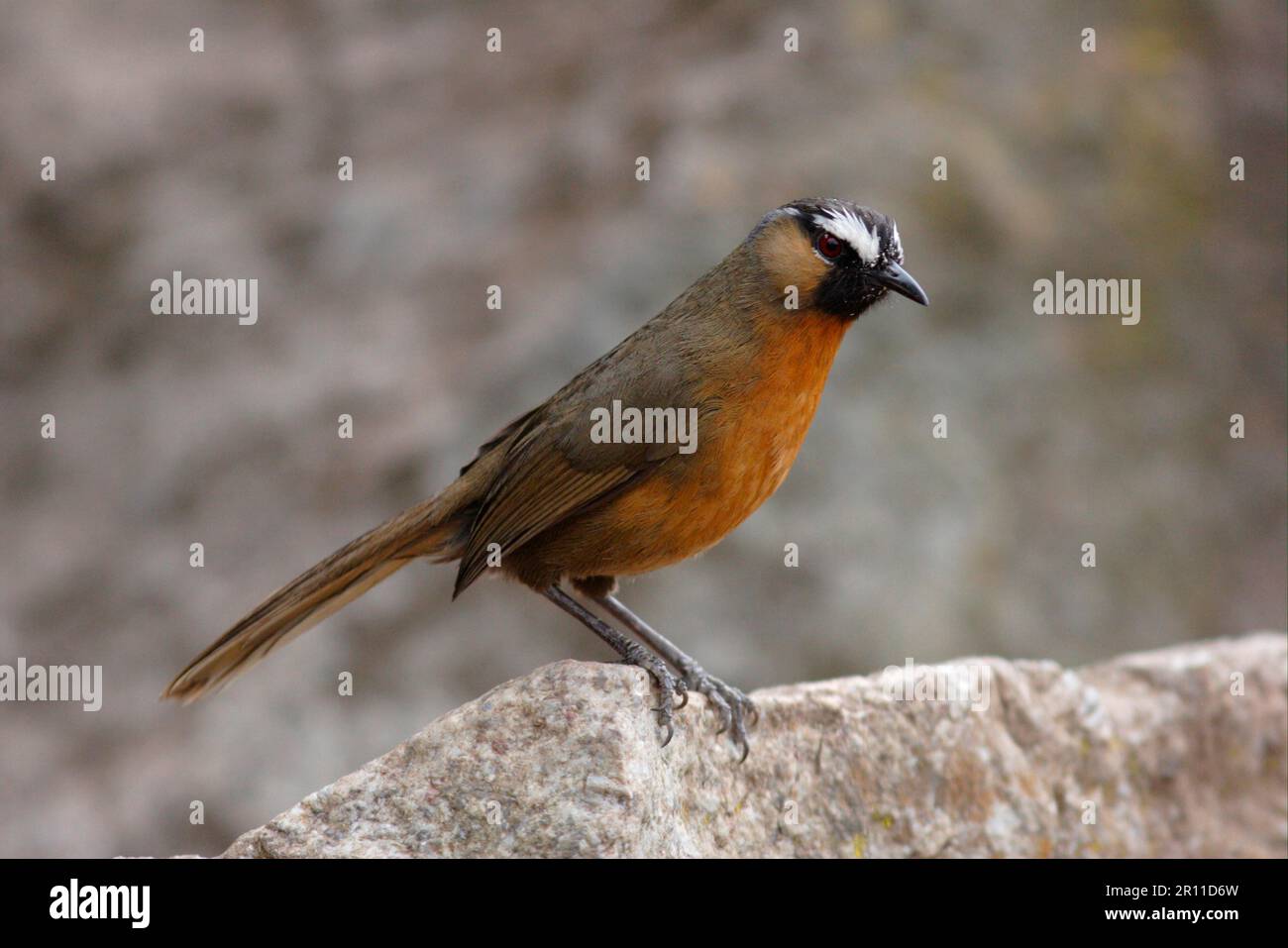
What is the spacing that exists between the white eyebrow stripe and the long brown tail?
170cm

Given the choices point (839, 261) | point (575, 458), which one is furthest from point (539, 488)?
point (839, 261)

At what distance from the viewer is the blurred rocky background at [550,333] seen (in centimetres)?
931

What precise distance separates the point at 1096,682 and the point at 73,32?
11.2m

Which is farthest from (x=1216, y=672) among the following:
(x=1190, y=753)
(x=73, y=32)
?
(x=73, y=32)

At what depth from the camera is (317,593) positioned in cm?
517

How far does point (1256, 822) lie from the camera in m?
5.75

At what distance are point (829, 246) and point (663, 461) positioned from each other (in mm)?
960

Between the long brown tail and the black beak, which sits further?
the long brown tail

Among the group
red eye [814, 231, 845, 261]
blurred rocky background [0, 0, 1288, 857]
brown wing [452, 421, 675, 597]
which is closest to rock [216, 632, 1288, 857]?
brown wing [452, 421, 675, 597]

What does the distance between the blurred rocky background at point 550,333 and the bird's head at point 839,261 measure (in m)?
4.34

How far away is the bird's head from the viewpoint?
4.89 m

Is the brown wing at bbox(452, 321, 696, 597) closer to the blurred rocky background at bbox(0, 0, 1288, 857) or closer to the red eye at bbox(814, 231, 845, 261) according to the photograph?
the red eye at bbox(814, 231, 845, 261)

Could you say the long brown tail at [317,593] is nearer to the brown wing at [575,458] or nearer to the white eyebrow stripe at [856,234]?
the brown wing at [575,458]
